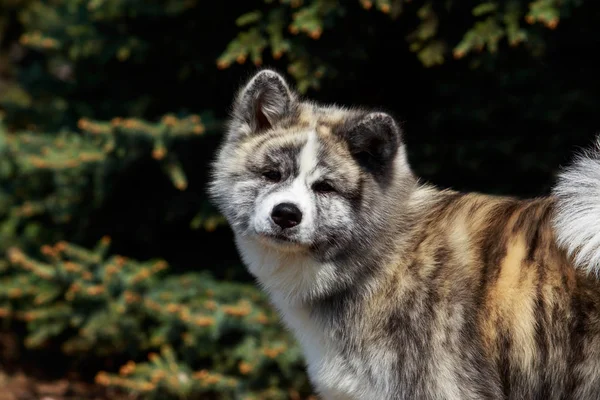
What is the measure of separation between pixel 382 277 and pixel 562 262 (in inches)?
30.9

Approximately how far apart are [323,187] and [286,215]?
10.0 inches

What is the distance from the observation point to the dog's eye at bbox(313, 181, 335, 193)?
12.6ft

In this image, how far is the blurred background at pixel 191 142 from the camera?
5.51 meters

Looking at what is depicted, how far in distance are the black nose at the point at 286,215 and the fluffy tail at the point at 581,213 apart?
1.10m

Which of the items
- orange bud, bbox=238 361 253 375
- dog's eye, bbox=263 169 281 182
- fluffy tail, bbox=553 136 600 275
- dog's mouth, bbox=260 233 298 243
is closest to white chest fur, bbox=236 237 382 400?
dog's mouth, bbox=260 233 298 243

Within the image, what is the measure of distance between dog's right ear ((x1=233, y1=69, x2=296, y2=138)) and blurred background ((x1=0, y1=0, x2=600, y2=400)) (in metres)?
1.19

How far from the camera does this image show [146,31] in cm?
618

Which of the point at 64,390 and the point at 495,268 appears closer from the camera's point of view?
the point at 495,268

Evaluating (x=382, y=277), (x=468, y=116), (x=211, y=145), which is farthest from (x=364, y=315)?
(x=211, y=145)

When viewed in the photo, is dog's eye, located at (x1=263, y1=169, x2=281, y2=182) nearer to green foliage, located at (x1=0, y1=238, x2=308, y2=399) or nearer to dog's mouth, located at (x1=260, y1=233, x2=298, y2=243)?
dog's mouth, located at (x1=260, y1=233, x2=298, y2=243)

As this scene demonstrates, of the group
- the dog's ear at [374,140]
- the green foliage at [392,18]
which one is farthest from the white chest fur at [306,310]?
the green foliage at [392,18]

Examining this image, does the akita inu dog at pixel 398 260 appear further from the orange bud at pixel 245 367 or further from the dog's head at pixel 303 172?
the orange bud at pixel 245 367

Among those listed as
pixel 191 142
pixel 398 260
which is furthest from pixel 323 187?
pixel 191 142

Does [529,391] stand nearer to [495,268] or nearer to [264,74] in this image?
[495,268]
